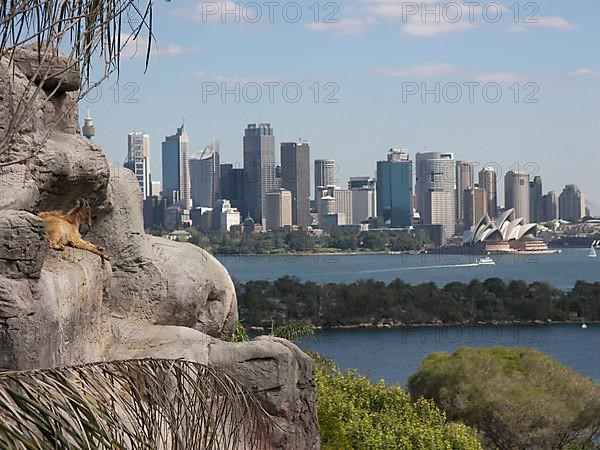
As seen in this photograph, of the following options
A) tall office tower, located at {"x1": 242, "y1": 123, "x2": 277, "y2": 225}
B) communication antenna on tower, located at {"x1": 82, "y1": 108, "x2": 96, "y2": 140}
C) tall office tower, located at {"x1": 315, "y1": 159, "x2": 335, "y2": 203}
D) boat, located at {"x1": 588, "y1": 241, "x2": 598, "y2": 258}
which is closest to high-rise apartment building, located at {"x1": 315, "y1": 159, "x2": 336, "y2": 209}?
tall office tower, located at {"x1": 315, "y1": 159, "x2": 335, "y2": 203}

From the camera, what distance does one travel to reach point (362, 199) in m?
82.6

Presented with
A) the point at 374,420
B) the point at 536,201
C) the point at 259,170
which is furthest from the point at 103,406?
the point at 536,201

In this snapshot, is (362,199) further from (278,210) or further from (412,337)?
(412,337)

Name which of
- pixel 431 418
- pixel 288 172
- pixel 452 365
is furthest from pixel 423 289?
pixel 431 418

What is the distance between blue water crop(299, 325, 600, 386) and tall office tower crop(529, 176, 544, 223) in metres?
30.1

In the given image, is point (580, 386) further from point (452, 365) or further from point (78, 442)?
point (78, 442)

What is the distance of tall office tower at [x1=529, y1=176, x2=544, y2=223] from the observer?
3211 inches

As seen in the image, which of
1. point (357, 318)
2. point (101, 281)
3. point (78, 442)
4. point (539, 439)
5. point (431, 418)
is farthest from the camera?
point (357, 318)

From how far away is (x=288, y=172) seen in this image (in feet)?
197

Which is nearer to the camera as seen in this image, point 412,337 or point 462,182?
point 412,337

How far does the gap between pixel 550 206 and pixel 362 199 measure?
56.6ft

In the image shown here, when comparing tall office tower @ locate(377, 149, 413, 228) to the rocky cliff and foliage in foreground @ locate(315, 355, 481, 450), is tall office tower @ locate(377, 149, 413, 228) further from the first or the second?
the rocky cliff

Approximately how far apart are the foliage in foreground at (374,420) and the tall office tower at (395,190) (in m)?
60.7

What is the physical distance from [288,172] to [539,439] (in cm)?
3771
